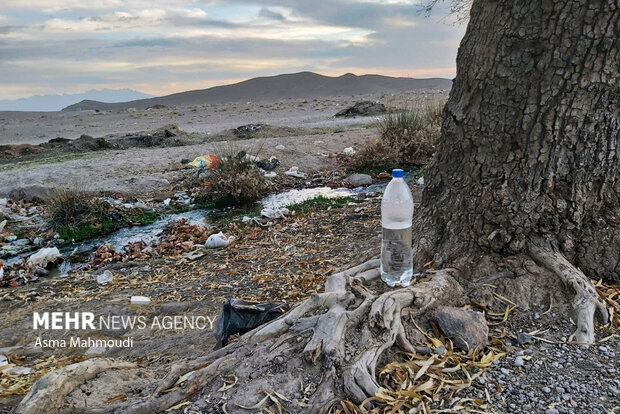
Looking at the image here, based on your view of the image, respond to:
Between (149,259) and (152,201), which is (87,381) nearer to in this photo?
(149,259)

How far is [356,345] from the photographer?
8.20 feet

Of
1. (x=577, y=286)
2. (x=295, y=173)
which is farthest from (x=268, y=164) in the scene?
(x=577, y=286)

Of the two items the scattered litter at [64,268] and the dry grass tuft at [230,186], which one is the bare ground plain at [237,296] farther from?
the dry grass tuft at [230,186]

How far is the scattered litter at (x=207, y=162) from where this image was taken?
9.78 metres

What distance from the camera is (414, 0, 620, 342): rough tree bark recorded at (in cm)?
288

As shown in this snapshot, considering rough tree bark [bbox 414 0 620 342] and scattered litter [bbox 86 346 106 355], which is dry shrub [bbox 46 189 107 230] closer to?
scattered litter [bbox 86 346 106 355]

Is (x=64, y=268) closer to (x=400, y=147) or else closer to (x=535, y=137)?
(x=535, y=137)

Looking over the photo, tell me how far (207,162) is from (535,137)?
8721 millimetres

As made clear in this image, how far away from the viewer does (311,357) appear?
7.94 feet

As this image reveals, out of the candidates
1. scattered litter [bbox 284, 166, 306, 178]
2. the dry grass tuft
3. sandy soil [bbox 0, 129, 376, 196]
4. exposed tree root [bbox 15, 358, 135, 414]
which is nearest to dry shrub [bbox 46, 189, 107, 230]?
sandy soil [bbox 0, 129, 376, 196]

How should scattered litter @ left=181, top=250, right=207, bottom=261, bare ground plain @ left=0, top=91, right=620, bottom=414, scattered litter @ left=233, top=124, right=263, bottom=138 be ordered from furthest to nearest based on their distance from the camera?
scattered litter @ left=233, top=124, right=263, bottom=138, scattered litter @ left=181, top=250, right=207, bottom=261, bare ground plain @ left=0, top=91, right=620, bottom=414

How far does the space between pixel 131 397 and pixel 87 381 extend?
30cm

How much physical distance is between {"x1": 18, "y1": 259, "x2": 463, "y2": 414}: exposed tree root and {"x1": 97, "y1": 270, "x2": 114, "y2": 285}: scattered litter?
3107 mm

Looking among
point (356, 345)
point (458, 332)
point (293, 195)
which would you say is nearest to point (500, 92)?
point (458, 332)
